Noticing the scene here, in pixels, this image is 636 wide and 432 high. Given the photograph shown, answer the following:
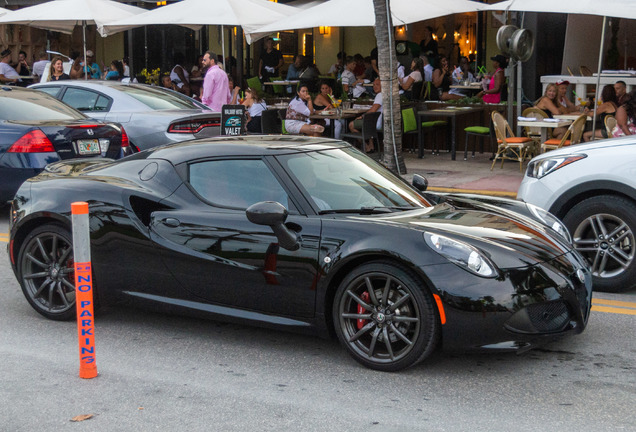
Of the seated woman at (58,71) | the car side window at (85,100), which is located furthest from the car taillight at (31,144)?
the seated woman at (58,71)

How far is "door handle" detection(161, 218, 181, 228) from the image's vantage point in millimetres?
5738

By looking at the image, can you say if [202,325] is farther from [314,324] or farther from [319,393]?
[319,393]

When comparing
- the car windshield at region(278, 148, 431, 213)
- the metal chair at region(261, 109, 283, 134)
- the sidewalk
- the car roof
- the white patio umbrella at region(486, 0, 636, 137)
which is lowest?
the sidewalk

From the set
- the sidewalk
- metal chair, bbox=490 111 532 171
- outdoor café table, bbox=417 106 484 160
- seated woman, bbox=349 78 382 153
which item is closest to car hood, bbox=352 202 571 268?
the sidewalk

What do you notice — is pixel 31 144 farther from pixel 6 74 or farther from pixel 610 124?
pixel 6 74

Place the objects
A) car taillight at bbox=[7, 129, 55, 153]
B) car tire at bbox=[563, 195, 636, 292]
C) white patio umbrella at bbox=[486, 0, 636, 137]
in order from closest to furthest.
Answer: car tire at bbox=[563, 195, 636, 292]
car taillight at bbox=[7, 129, 55, 153]
white patio umbrella at bbox=[486, 0, 636, 137]

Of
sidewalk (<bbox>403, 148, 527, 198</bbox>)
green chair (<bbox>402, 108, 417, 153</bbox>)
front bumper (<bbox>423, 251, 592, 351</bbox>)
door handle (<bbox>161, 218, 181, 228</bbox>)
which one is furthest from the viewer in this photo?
A: green chair (<bbox>402, 108, 417, 153</bbox>)

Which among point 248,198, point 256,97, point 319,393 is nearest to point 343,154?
point 248,198

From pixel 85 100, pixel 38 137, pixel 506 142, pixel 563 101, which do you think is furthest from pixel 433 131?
pixel 38 137

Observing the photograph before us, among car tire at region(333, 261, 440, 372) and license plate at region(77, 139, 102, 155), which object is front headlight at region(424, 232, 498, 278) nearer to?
car tire at region(333, 261, 440, 372)

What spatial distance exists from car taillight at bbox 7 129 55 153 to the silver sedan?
2612mm

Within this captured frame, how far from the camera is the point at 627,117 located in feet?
40.7

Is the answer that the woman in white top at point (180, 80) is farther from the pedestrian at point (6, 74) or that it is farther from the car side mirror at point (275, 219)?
the car side mirror at point (275, 219)

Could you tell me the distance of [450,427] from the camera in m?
4.36
